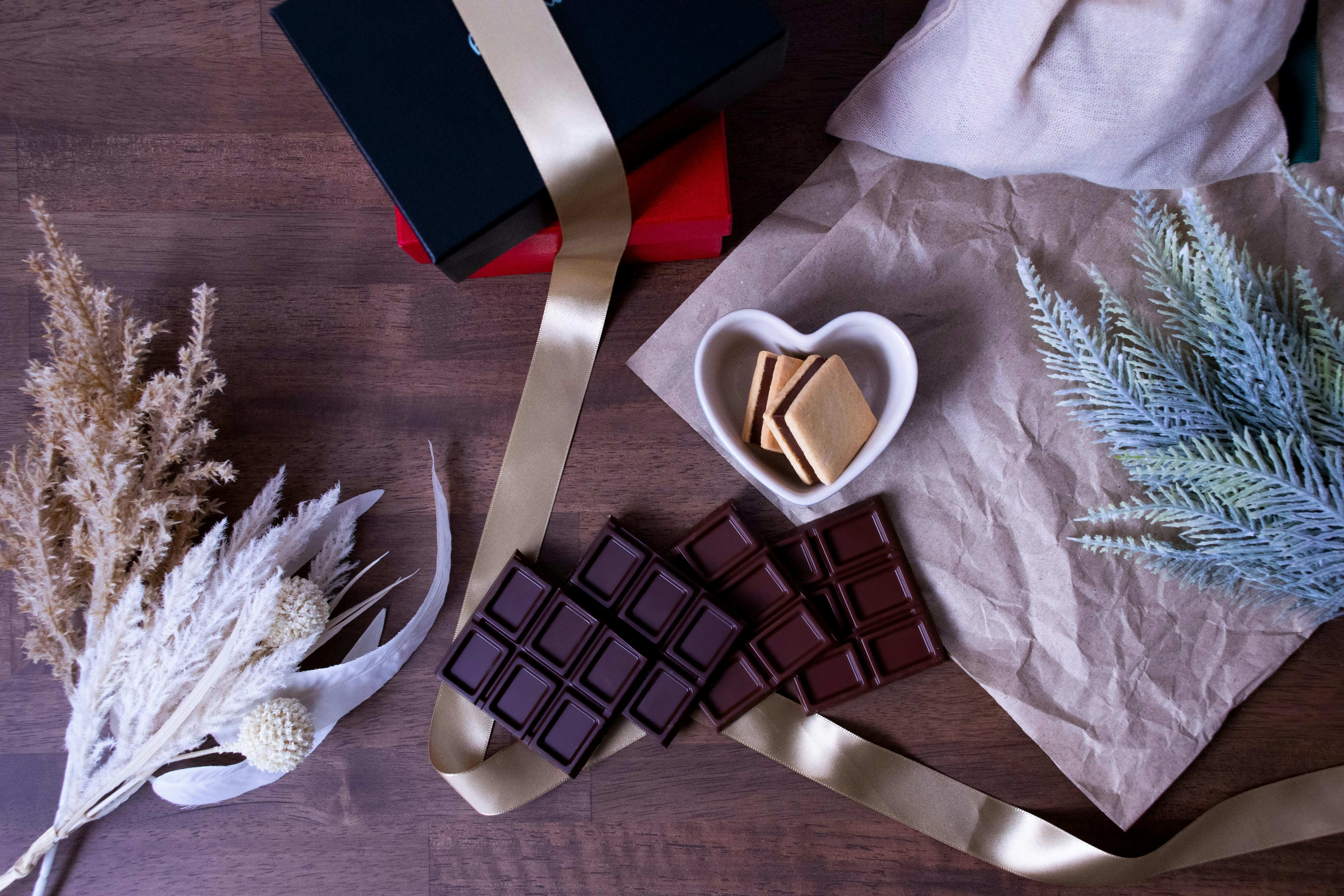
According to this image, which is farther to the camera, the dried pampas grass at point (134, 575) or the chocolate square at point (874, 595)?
the chocolate square at point (874, 595)

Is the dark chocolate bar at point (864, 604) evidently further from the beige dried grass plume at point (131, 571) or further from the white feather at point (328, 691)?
the beige dried grass plume at point (131, 571)

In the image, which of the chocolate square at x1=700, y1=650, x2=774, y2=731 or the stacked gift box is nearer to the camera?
the stacked gift box

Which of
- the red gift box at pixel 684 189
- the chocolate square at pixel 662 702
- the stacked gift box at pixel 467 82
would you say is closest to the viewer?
the stacked gift box at pixel 467 82

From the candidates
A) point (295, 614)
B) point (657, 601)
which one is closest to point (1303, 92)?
point (657, 601)

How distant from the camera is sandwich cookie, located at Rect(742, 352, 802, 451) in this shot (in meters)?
0.94

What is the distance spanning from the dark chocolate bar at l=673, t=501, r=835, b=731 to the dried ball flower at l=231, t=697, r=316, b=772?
51cm

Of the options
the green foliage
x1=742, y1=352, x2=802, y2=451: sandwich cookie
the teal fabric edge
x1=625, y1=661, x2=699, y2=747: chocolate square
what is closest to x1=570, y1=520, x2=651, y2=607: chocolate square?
x1=625, y1=661, x2=699, y2=747: chocolate square

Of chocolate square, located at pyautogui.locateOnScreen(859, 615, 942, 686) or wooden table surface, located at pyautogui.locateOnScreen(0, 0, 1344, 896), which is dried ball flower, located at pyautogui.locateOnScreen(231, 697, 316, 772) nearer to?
wooden table surface, located at pyautogui.locateOnScreen(0, 0, 1344, 896)

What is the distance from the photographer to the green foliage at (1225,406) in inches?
34.3

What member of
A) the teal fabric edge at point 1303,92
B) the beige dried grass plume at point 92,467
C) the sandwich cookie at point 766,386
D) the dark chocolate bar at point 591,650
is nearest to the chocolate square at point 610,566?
the dark chocolate bar at point 591,650

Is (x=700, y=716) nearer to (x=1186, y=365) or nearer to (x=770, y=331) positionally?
(x=770, y=331)

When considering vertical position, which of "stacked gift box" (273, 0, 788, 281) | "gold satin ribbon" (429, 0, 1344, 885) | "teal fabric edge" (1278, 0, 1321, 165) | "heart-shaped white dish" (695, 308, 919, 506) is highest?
"stacked gift box" (273, 0, 788, 281)

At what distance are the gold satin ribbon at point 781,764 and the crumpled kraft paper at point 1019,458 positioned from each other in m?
0.09

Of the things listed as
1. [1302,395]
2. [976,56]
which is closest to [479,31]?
[976,56]
